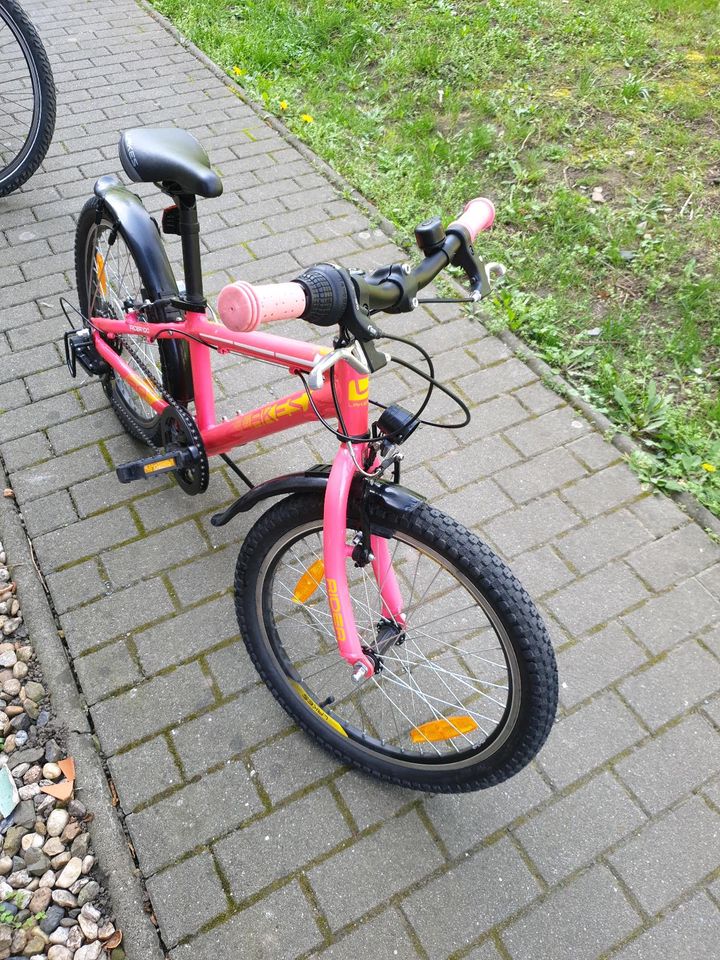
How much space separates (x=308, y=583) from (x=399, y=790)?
685 millimetres

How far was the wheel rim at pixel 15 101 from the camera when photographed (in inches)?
155

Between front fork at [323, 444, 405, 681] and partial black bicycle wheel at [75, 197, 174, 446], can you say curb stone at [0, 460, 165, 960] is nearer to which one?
partial black bicycle wheel at [75, 197, 174, 446]

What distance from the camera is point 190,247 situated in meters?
2.21

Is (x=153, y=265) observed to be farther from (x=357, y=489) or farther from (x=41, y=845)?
(x=41, y=845)

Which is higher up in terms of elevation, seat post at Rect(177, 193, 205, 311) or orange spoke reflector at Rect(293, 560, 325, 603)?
seat post at Rect(177, 193, 205, 311)

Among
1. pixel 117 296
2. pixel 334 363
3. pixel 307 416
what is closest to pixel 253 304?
pixel 334 363

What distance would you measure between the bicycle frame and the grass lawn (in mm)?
1673

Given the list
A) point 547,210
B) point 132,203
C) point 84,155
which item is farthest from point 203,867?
point 84,155

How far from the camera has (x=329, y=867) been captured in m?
2.07

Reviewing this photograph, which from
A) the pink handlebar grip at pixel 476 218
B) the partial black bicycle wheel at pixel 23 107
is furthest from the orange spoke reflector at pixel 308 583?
the partial black bicycle wheel at pixel 23 107

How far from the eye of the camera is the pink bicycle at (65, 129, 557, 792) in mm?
1665

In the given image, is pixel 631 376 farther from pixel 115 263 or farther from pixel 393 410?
pixel 115 263

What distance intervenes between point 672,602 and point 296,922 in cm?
166

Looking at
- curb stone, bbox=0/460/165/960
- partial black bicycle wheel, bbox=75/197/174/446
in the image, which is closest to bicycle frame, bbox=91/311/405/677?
partial black bicycle wheel, bbox=75/197/174/446
